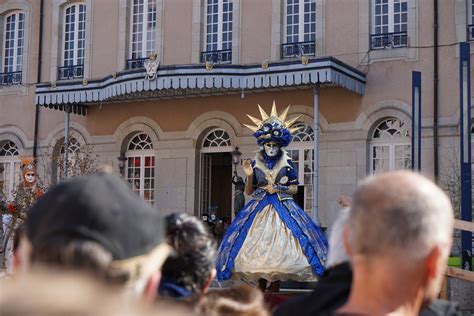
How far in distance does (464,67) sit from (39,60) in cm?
1406

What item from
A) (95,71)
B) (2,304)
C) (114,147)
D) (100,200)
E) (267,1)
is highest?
(267,1)

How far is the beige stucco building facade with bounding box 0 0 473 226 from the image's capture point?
1783 cm

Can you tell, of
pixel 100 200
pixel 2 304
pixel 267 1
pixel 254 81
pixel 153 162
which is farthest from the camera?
pixel 153 162

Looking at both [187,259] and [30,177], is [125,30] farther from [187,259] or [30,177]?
[187,259]

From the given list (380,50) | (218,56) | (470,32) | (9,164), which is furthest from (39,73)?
(470,32)

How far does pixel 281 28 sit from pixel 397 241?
18.2m

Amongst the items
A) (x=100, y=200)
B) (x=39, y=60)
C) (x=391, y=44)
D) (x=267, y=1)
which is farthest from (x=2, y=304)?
(x=39, y=60)

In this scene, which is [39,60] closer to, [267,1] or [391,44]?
[267,1]

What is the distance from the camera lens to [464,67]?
1270 cm

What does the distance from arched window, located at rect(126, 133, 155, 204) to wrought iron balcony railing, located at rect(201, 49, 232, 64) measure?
2803mm

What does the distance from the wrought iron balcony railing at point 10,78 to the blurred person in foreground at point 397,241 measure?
2249 cm

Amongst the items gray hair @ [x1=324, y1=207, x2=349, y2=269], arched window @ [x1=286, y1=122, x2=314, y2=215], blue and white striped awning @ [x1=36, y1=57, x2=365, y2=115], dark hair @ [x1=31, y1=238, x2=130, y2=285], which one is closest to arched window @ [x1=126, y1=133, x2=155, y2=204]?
blue and white striped awning @ [x1=36, y1=57, x2=365, y2=115]

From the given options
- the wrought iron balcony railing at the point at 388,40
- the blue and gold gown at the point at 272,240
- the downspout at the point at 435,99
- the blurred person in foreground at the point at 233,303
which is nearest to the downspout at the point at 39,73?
the wrought iron balcony railing at the point at 388,40

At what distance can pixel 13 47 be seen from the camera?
2398 centimetres
